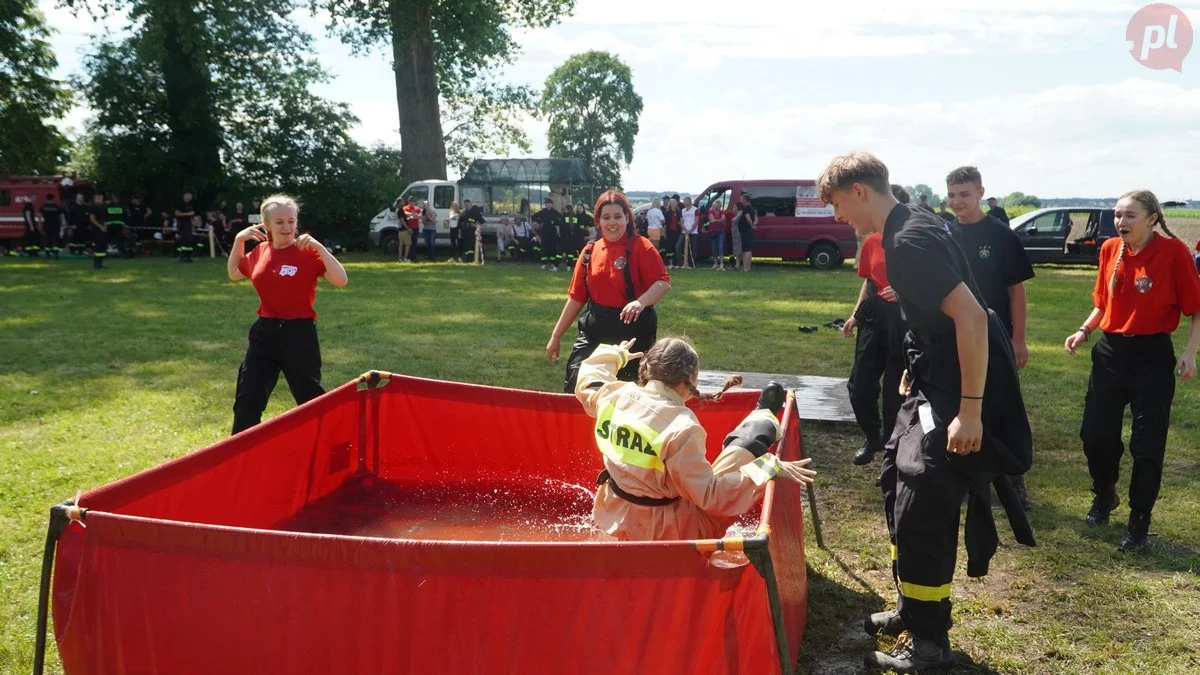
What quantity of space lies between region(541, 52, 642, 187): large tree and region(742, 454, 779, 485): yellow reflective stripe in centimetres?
8056

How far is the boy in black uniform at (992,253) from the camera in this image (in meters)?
5.50

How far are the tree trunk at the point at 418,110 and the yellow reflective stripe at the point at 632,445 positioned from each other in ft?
87.8

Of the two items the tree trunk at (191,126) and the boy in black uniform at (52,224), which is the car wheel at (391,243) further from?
the boy in black uniform at (52,224)

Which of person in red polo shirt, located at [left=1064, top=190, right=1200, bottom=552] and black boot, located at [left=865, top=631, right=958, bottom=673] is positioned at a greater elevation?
person in red polo shirt, located at [left=1064, top=190, right=1200, bottom=552]

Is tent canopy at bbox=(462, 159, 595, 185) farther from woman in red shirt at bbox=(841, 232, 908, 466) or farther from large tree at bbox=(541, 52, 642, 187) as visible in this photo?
large tree at bbox=(541, 52, 642, 187)

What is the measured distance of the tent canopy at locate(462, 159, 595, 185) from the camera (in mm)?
Result: 29828

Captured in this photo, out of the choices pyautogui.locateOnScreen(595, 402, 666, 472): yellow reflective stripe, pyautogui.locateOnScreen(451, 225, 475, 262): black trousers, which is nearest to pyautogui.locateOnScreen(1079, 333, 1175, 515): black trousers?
pyautogui.locateOnScreen(595, 402, 666, 472): yellow reflective stripe

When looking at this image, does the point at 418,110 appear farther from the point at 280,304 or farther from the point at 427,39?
the point at 280,304

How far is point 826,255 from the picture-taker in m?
25.2

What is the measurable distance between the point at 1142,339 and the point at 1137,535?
3.53 ft

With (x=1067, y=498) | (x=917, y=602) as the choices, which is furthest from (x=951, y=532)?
(x=1067, y=498)

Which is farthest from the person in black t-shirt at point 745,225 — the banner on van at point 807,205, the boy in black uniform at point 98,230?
the boy in black uniform at point 98,230

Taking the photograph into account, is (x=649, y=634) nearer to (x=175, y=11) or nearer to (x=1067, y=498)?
(x=1067, y=498)

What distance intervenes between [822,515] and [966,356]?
2.75 metres
